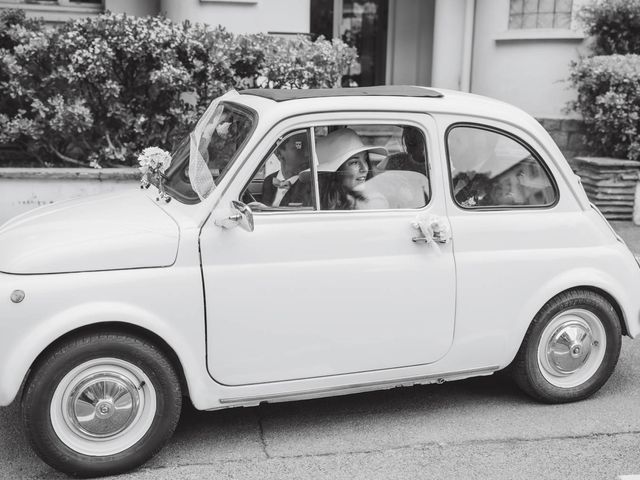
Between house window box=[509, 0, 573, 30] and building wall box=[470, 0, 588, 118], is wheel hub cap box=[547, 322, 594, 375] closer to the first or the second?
building wall box=[470, 0, 588, 118]

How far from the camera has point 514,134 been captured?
4539 millimetres

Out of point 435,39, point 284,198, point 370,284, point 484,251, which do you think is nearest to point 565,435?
point 484,251

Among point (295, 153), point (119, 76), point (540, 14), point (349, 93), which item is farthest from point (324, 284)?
point (540, 14)

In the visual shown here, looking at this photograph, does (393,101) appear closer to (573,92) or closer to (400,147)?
(400,147)

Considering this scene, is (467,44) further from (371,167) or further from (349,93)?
(371,167)

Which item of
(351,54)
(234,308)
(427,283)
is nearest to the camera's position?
(234,308)

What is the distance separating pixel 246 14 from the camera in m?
10.5

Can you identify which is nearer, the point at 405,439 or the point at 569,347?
the point at 405,439

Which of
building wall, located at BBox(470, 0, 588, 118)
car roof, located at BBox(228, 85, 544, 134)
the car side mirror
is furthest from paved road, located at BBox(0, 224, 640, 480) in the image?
building wall, located at BBox(470, 0, 588, 118)

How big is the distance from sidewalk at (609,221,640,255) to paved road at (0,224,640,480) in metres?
3.49

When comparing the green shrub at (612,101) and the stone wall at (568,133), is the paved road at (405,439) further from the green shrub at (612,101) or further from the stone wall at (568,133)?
the stone wall at (568,133)

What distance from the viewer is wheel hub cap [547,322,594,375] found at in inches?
184

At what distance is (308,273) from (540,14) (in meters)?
8.40

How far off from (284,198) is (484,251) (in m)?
1.14
